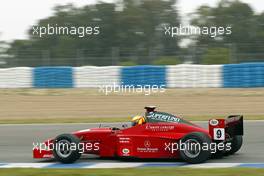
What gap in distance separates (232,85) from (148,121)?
45.9ft

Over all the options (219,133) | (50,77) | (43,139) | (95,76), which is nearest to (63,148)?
(219,133)

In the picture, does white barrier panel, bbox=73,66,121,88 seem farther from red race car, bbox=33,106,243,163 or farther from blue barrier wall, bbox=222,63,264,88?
red race car, bbox=33,106,243,163

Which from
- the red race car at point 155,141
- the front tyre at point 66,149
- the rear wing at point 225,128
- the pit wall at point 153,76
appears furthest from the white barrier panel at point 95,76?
the rear wing at point 225,128

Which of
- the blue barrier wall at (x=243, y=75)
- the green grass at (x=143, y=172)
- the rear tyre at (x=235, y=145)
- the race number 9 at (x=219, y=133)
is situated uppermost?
the blue barrier wall at (x=243, y=75)

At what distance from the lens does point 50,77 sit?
2564 centimetres

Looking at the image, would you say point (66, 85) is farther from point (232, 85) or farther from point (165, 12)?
point (165, 12)

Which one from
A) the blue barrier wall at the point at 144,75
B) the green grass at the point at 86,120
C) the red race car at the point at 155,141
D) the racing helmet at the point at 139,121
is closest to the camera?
the red race car at the point at 155,141

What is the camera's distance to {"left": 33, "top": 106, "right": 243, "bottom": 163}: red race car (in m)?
9.27

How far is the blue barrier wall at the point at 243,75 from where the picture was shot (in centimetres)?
2319

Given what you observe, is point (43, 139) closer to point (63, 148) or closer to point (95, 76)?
point (63, 148)

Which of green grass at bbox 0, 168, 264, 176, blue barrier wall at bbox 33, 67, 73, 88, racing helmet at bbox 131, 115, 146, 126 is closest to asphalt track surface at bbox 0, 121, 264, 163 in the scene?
Result: racing helmet at bbox 131, 115, 146, 126

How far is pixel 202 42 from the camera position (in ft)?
115

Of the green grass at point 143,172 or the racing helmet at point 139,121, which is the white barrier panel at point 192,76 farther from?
the green grass at point 143,172

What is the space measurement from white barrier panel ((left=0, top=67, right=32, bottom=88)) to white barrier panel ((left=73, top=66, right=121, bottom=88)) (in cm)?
217
